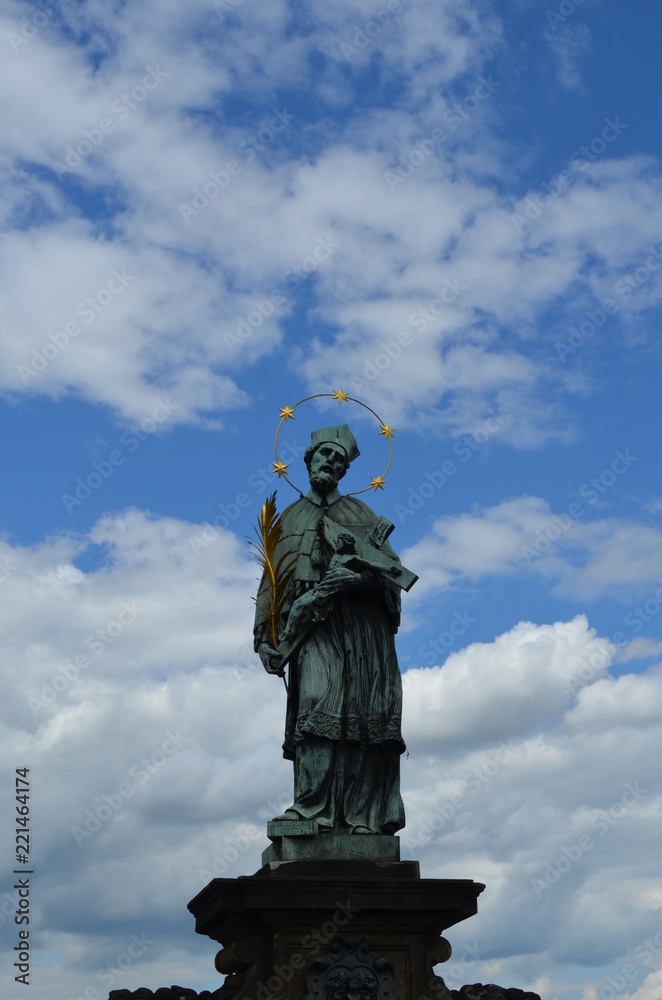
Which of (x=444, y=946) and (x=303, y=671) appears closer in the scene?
(x=444, y=946)

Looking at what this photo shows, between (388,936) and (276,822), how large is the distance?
1304 mm

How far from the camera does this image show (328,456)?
40.8 ft

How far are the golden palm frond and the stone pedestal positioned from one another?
2319mm

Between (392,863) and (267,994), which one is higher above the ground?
(392,863)

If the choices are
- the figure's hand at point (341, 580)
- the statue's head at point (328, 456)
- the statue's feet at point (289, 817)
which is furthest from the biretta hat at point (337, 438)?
the statue's feet at point (289, 817)

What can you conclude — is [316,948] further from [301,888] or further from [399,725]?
[399,725]

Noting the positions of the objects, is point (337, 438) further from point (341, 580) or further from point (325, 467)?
point (341, 580)

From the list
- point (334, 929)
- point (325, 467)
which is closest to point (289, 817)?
point (334, 929)

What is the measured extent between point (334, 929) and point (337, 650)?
2.49m

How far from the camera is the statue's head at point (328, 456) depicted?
40.7 feet

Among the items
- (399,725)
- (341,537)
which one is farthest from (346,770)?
(341,537)

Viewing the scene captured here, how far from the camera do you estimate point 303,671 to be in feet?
38.0

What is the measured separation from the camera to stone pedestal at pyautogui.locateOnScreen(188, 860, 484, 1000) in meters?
10.1

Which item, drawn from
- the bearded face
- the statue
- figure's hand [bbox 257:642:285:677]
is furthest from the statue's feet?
the bearded face
